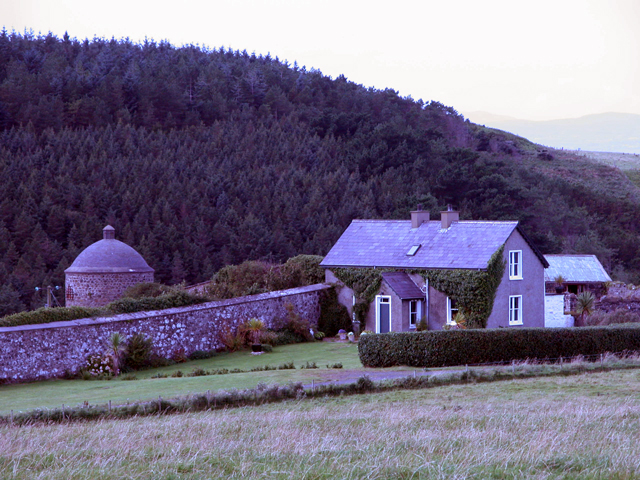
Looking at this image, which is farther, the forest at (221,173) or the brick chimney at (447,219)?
the forest at (221,173)

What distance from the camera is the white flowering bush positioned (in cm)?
2372

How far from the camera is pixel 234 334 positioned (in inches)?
1147

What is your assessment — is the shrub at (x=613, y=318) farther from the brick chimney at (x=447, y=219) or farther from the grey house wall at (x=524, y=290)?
the brick chimney at (x=447, y=219)

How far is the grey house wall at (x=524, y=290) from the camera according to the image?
31547 millimetres

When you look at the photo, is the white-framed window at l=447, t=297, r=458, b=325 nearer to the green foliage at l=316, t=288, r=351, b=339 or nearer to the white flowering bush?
the green foliage at l=316, t=288, r=351, b=339

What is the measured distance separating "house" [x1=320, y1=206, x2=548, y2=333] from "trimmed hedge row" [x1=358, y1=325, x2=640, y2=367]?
5986mm

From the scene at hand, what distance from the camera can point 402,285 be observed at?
31641 millimetres

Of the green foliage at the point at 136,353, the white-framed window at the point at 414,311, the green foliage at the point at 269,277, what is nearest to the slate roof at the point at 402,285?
the white-framed window at the point at 414,311

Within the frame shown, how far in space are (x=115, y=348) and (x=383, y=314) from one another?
12077 millimetres

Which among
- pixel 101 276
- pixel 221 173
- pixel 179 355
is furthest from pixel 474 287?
pixel 221 173

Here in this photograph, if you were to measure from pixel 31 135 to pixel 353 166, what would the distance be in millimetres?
34188

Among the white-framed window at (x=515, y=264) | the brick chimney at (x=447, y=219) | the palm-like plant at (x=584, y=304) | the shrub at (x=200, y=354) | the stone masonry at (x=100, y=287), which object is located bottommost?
the shrub at (x=200, y=354)

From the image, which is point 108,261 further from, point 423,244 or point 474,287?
point 474,287

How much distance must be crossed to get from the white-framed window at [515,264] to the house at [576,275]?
30.0ft
